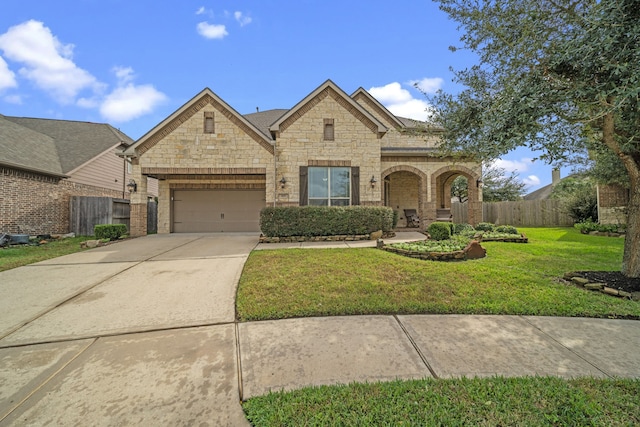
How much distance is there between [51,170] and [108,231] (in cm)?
603

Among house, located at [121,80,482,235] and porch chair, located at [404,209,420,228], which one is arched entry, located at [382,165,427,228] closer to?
porch chair, located at [404,209,420,228]

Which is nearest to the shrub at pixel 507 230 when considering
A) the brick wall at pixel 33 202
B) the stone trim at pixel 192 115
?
the stone trim at pixel 192 115

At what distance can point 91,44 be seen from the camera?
9664 millimetres

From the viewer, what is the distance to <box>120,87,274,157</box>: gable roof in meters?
11.2

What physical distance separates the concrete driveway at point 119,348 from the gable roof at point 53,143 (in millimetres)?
9744

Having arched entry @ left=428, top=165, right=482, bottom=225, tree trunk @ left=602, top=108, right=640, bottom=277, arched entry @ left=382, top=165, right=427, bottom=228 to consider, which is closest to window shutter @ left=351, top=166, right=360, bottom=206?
arched entry @ left=428, top=165, right=482, bottom=225

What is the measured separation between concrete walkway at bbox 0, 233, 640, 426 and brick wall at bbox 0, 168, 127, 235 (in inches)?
407

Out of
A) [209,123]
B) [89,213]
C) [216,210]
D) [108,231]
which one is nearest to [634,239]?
[209,123]

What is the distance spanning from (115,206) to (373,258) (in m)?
14.5

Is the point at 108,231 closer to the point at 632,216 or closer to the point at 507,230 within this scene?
the point at 632,216

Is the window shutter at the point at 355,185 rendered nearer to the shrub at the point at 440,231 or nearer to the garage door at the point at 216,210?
the shrub at the point at 440,231

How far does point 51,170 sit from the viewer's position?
12492 mm

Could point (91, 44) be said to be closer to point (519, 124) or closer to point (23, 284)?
point (23, 284)

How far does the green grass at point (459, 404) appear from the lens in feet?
5.79
